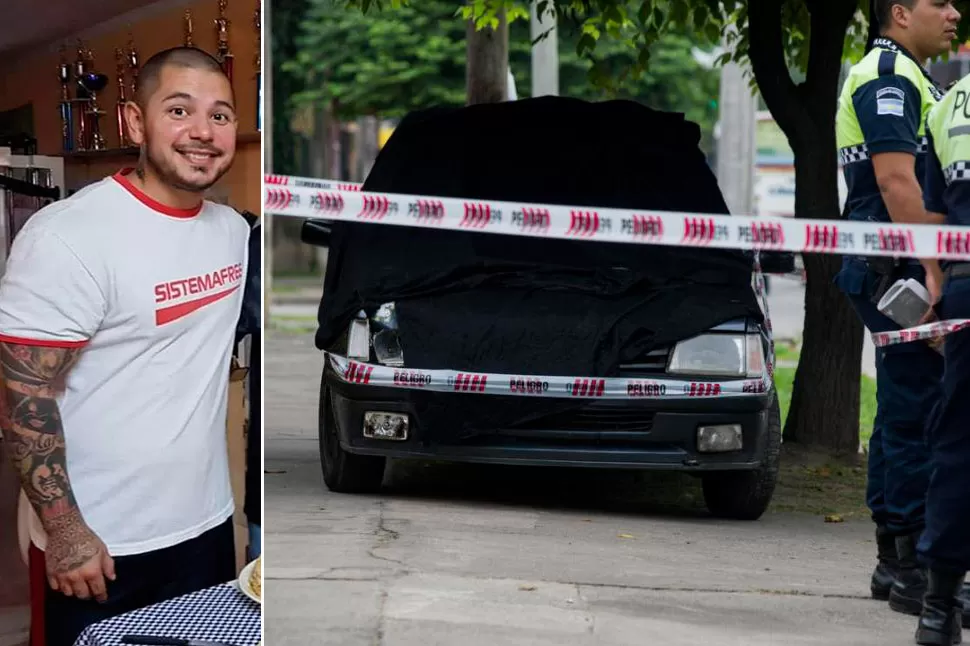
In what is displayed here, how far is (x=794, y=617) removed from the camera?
4.91 m

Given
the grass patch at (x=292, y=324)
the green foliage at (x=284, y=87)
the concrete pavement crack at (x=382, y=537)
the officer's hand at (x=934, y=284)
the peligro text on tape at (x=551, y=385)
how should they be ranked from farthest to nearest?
1. the green foliage at (x=284, y=87)
2. the grass patch at (x=292, y=324)
3. the peligro text on tape at (x=551, y=385)
4. the concrete pavement crack at (x=382, y=537)
5. the officer's hand at (x=934, y=284)

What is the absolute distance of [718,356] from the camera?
5734 mm

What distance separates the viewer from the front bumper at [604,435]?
5.65 meters

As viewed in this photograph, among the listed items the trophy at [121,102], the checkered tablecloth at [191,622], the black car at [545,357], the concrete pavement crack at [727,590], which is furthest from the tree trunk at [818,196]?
the checkered tablecloth at [191,622]

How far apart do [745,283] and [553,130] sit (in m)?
1.40

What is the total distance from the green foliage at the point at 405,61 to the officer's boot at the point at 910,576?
72.5ft

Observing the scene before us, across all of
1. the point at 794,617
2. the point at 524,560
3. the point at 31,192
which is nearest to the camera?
the point at 31,192

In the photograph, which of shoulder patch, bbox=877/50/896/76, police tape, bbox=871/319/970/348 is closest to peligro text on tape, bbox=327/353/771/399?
police tape, bbox=871/319/970/348

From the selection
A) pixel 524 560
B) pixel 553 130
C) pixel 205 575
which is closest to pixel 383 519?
pixel 524 560

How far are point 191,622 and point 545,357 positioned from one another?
9.51ft

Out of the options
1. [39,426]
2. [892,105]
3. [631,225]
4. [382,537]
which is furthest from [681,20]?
[39,426]

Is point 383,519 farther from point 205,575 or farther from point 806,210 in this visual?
point 806,210

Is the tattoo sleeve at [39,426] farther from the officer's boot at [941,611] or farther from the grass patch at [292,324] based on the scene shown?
the grass patch at [292,324]

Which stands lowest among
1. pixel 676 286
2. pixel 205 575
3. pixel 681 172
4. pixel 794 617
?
pixel 794 617
